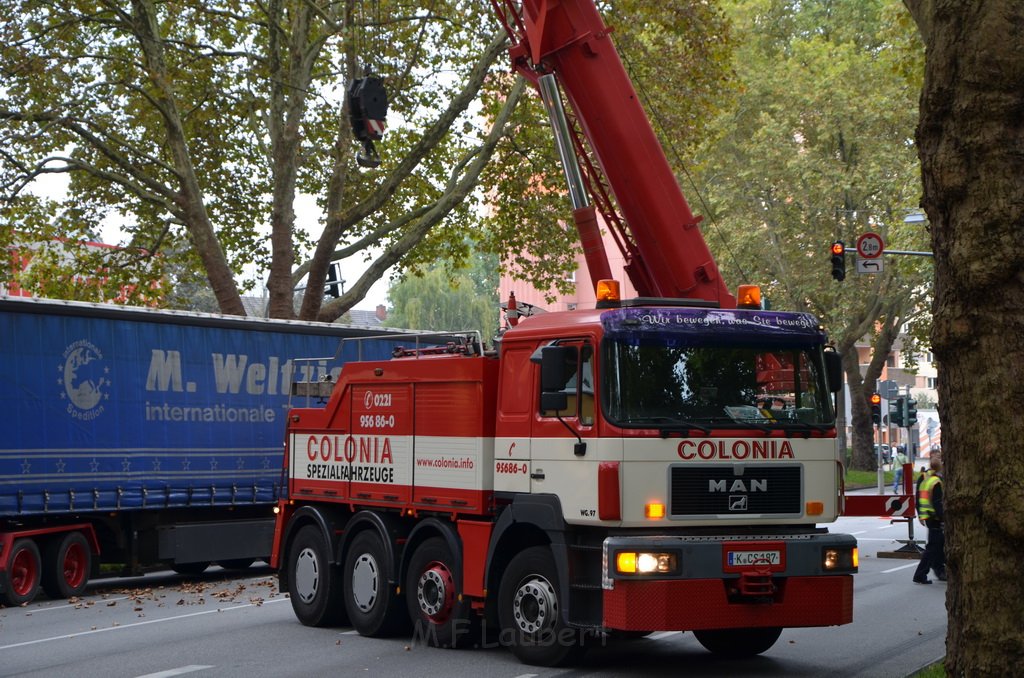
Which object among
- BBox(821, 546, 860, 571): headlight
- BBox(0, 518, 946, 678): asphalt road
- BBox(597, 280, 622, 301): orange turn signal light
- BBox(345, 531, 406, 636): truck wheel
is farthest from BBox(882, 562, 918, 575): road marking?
BBox(597, 280, 622, 301): orange turn signal light

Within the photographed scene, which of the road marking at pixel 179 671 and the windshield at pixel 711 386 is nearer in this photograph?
the windshield at pixel 711 386

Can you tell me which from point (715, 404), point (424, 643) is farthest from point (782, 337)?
point (424, 643)

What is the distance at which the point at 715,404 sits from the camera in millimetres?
10695

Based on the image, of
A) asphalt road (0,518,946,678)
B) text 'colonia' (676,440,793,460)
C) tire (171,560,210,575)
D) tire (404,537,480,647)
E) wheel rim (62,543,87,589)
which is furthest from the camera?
tire (171,560,210,575)

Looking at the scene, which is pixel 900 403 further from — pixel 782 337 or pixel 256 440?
pixel 782 337

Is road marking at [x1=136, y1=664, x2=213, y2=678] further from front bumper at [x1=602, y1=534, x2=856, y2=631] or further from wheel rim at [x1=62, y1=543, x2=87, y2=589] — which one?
wheel rim at [x1=62, y1=543, x2=87, y2=589]

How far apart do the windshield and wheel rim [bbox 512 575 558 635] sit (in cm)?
153

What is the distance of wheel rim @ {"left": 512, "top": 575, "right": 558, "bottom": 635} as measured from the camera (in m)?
10.9

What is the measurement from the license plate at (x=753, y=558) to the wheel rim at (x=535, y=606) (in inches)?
55.8

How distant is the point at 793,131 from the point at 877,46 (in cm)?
617

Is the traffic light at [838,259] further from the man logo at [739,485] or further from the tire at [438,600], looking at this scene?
the man logo at [739,485]

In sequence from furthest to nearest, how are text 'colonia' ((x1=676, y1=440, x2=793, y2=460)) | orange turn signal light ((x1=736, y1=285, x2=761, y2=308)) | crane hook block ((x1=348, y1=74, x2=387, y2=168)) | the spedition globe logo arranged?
the spedition globe logo
crane hook block ((x1=348, y1=74, x2=387, y2=168))
orange turn signal light ((x1=736, y1=285, x2=761, y2=308))
text 'colonia' ((x1=676, y1=440, x2=793, y2=460))

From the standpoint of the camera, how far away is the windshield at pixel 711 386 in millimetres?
10477

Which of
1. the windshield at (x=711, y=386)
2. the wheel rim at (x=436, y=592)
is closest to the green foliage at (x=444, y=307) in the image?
the wheel rim at (x=436, y=592)
